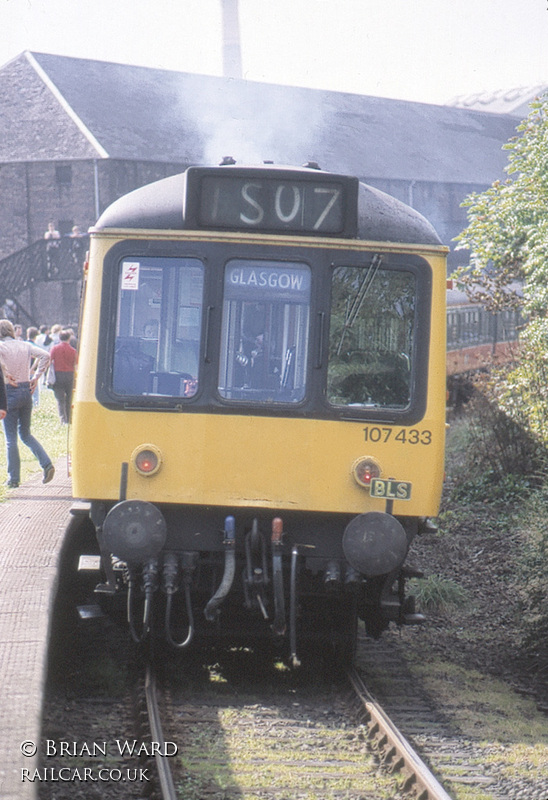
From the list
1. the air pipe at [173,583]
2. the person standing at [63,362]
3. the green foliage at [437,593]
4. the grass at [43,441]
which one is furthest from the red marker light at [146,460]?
the person standing at [63,362]

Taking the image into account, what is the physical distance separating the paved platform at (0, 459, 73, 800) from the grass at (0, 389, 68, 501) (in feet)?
4.85

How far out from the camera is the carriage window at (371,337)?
6.27 m

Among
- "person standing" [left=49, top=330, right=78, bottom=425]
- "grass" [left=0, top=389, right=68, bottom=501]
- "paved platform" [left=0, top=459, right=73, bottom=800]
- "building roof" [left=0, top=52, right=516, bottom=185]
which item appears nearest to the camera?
"paved platform" [left=0, top=459, right=73, bottom=800]

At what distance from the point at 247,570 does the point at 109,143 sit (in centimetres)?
3756

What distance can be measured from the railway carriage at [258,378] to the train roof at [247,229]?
13 millimetres

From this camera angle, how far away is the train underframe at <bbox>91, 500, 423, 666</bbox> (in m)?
6.08

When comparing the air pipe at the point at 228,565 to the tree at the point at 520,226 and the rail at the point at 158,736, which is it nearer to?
the rail at the point at 158,736

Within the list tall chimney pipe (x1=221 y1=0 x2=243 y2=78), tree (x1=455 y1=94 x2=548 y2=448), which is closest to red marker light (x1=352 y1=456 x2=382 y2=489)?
tree (x1=455 y1=94 x2=548 y2=448)

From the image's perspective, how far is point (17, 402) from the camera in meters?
11.3

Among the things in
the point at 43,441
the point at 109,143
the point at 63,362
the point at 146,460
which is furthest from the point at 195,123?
the point at 146,460

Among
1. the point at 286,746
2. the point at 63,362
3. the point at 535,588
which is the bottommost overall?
the point at 286,746

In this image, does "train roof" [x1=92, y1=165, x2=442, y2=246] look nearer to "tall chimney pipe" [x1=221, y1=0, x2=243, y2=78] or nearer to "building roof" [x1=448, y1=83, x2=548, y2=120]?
"tall chimney pipe" [x1=221, y1=0, x2=243, y2=78]

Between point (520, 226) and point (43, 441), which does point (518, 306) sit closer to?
point (520, 226)

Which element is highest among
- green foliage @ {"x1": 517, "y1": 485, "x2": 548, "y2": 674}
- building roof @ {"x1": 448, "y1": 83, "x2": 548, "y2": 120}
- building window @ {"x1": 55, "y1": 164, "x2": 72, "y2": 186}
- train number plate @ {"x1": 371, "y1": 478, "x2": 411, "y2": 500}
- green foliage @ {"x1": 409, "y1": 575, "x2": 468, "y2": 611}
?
building roof @ {"x1": 448, "y1": 83, "x2": 548, "y2": 120}
